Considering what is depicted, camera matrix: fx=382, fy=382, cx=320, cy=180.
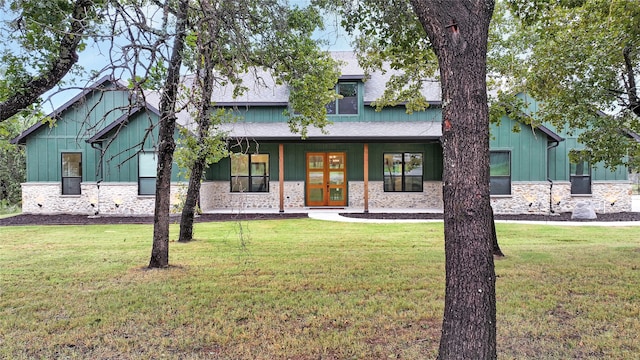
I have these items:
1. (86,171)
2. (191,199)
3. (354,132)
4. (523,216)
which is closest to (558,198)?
(523,216)

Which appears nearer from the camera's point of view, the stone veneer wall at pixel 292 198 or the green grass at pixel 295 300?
the green grass at pixel 295 300

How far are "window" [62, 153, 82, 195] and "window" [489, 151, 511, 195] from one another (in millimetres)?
17194

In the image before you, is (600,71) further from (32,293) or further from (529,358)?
(32,293)

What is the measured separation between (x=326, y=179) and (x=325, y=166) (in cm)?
59

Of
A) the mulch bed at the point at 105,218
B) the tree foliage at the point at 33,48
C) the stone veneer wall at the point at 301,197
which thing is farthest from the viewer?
the stone veneer wall at the point at 301,197

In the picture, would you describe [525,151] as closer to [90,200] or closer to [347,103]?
[347,103]

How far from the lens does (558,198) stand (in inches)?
612

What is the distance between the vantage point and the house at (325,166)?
1540cm

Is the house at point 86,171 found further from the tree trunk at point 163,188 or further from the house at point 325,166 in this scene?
the tree trunk at point 163,188

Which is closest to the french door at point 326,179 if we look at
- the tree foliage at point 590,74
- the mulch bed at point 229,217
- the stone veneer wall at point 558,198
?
the mulch bed at point 229,217

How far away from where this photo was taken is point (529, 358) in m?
3.24

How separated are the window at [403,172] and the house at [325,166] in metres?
0.04

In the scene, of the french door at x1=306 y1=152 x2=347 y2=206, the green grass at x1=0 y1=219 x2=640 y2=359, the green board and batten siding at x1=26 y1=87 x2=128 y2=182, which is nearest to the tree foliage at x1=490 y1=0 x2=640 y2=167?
the green grass at x1=0 y1=219 x2=640 y2=359

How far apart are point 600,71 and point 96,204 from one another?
16663mm
